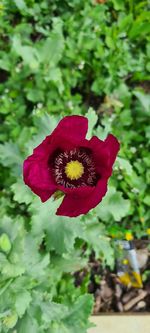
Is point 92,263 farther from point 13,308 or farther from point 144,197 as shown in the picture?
point 13,308

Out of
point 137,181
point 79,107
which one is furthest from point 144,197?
point 79,107

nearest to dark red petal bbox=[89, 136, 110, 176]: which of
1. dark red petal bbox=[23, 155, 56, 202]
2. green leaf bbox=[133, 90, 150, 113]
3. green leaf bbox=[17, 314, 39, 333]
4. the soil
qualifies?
dark red petal bbox=[23, 155, 56, 202]

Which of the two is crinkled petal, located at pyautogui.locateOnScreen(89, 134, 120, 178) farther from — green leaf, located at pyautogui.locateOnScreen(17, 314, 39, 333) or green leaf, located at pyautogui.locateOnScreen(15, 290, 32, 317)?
green leaf, located at pyautogui.locateOnScreen(17, 314, 39, 333)

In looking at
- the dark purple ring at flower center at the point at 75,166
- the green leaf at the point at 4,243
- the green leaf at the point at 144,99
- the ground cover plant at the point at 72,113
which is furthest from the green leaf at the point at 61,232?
the green leaf at the point at 144,99

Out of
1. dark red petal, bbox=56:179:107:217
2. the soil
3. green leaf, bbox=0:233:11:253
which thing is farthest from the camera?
the soil

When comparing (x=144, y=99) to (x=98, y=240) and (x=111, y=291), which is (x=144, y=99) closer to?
(x=98, y=240)

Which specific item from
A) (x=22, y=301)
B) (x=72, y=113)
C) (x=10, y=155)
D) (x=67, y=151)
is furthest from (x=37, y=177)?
(x=72, y=113)

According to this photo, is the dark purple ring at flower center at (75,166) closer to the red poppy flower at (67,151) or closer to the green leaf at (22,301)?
the red poppy flower at (67,151)
